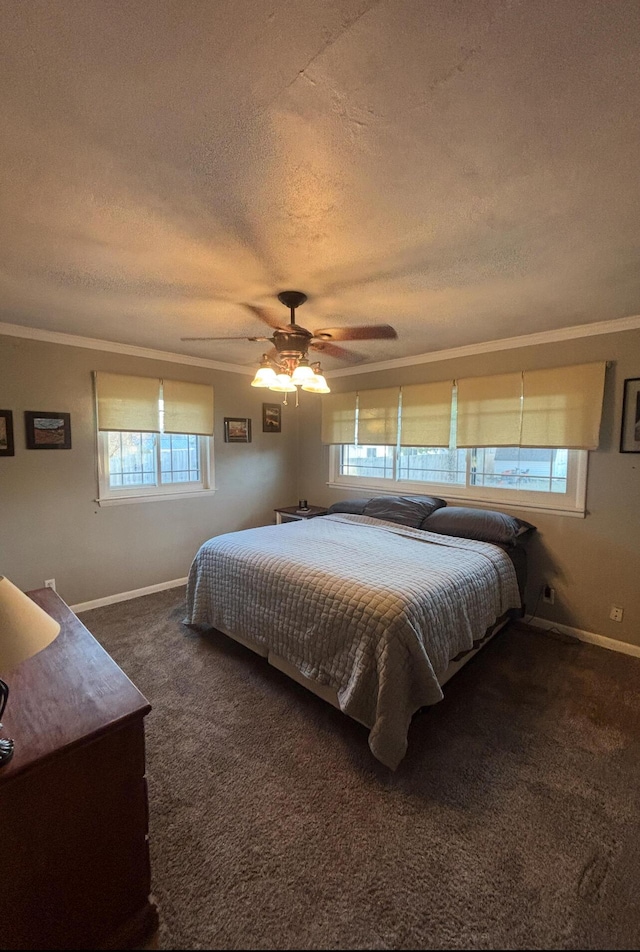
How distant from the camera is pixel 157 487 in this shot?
3.79 m

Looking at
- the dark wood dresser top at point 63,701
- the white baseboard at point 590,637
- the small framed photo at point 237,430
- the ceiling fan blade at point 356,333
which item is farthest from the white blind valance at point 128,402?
the white baseboard at point 590,637

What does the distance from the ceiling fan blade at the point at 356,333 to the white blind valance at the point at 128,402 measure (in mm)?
2060

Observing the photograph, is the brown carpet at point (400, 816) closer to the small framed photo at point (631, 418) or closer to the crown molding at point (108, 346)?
the small framed photo at point (631, 418)

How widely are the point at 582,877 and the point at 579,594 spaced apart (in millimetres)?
2007

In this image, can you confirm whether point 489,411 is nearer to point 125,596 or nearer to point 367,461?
point 367,461

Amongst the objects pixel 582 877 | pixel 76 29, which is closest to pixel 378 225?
pixel 76 29

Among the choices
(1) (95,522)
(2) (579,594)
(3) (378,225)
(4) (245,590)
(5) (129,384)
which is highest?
(3) (378,225)

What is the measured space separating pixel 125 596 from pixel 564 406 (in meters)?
4.04

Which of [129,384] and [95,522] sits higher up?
[129,384]

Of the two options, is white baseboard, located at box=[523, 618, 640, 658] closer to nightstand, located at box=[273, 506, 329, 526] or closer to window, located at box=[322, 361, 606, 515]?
window, located at box=[322, 361, 606, 515]

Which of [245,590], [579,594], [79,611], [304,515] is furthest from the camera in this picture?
[304,515]

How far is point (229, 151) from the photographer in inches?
45.3

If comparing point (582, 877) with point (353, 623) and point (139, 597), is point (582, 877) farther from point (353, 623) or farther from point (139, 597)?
point (139, 597)

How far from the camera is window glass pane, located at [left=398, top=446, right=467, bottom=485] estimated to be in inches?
141
